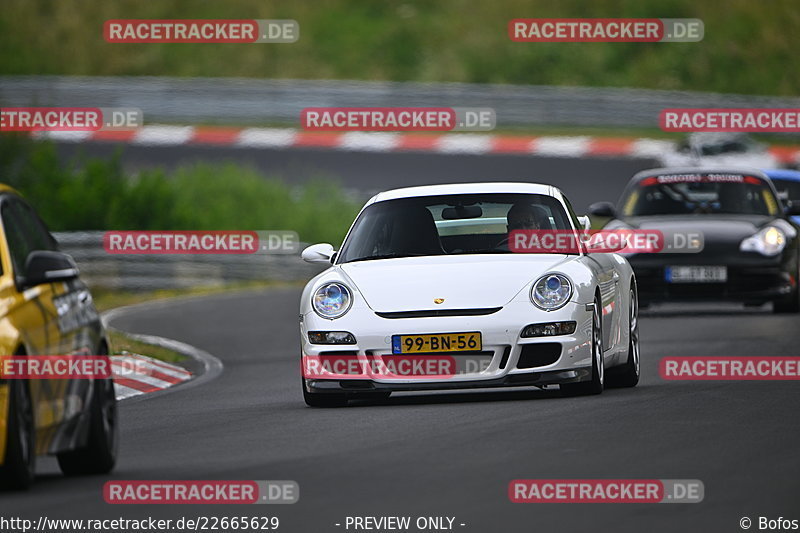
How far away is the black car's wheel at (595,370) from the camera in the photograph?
12.1 meters

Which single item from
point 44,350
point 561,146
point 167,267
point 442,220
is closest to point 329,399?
point 442,220

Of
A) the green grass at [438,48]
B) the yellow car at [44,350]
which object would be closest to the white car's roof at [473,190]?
the yellow car at [44,350]

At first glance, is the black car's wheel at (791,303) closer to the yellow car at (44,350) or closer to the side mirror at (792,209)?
the side mirror at (792,209)

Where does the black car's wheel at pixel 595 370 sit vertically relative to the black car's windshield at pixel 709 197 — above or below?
below

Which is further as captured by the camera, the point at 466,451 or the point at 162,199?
the point at 162,199

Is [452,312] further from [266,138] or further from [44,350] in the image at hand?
[266,138]

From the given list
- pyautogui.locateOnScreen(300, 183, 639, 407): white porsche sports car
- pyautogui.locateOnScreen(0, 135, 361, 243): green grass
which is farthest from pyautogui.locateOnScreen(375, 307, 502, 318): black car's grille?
pyautogui.locateOnScreen(0, 135, 361, 243): green grass

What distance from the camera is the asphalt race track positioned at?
7.64 metres

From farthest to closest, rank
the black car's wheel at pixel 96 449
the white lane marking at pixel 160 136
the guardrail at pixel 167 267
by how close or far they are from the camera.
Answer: the white lane marking at pixel 160 136
the guardrail at pixel 167 267
the black car's wheel at pixel 96 449

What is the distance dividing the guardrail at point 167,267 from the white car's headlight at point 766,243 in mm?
10044

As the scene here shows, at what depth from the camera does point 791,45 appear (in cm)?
4419

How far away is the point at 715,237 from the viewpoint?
1959 cm

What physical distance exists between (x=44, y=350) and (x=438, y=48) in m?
37.1

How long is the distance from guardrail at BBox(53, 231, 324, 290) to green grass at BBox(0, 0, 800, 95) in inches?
564
